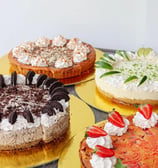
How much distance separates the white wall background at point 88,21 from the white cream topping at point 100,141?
5.41ft

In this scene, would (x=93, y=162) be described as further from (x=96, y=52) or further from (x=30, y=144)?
(x=96, y=52)

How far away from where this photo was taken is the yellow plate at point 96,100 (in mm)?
2359

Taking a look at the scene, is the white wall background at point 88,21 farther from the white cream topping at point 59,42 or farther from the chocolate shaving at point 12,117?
the chocolate shaving at point 12,117

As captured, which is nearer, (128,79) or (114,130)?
(114,130)

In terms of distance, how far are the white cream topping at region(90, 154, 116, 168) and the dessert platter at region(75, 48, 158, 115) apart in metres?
0.64

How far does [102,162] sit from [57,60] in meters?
1.15

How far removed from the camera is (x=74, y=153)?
76.2 inches

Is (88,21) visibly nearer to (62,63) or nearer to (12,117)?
(62,63)

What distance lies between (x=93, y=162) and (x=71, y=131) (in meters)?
0.46

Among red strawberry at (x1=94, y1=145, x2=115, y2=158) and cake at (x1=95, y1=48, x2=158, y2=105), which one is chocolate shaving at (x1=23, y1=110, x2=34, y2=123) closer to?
red strawberry at (x1=94, y1=145, x2=115, y2=158)

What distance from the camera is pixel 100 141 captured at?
72.0 inches

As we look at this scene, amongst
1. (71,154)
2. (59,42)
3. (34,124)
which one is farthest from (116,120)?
(59,42)

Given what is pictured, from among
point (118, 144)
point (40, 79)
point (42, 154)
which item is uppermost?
point (40, 79)

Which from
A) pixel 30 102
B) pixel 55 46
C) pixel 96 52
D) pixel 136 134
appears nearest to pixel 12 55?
pixel 55 46
